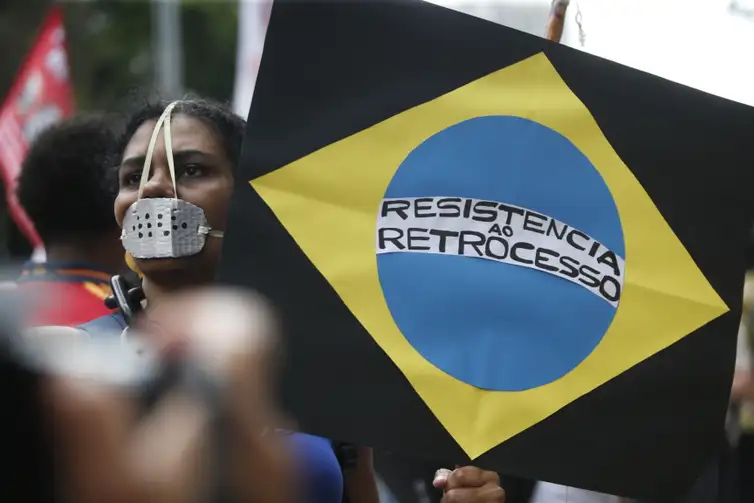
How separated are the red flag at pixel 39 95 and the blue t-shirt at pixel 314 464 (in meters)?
3.88

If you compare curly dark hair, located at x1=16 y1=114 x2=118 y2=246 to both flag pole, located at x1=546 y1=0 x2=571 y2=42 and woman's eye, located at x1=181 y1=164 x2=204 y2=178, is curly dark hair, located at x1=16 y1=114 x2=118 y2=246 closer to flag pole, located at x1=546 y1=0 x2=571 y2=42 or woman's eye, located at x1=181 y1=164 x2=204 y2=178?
woman's eye, located at x1=181 y1=164 x2=204 y2=178

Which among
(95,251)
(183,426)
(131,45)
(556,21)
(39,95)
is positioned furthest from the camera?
(131,45)

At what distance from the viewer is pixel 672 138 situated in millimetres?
2309

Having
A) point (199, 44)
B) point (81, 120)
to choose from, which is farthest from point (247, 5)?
point (199, 44)

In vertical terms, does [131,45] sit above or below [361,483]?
above

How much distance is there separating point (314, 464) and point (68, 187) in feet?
5.64

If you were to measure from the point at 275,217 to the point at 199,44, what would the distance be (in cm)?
3260

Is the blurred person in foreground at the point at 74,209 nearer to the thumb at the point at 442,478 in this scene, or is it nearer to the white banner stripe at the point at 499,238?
the thumb at the point at 442,478

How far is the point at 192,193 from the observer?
238cm

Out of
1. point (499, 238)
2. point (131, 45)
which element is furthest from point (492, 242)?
point (131, 45)

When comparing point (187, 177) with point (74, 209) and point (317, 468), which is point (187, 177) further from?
point (74, 209)

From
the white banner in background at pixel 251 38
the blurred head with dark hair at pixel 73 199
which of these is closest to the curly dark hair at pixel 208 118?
the blurred head with dark hair at pixel 73 199

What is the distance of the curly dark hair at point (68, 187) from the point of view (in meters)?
3.62

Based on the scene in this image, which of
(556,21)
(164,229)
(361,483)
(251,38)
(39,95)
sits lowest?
(361,483)
